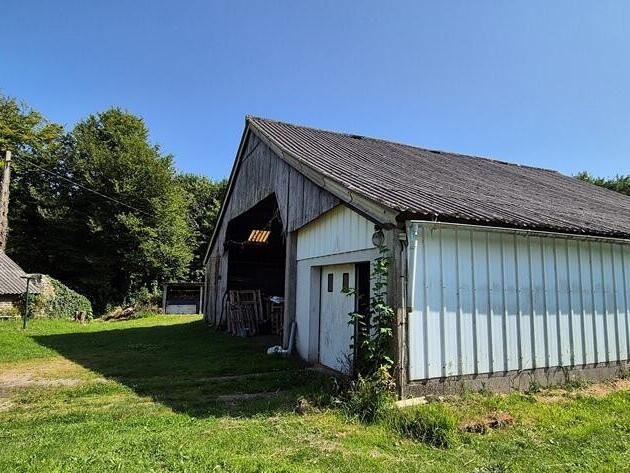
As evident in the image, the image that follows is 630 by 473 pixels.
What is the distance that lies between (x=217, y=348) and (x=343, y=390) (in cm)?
600

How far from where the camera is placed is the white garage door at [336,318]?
7.31m

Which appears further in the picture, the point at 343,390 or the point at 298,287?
the point at 298,287

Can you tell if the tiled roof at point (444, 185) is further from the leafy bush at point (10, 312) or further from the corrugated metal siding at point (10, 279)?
the leafy bush at point (10, 312)

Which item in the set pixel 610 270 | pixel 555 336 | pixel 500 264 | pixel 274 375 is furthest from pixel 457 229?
pixel 274 375

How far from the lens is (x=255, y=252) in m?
16.4

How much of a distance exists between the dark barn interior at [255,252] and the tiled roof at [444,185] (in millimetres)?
3884

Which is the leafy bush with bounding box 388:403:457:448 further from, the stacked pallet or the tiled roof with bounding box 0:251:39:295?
the tiled roof with bounding box 0:251:39:295

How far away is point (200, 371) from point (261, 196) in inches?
204

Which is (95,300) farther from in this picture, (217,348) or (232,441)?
(232,441)

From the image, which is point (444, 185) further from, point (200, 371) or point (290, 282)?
point (200, 371)

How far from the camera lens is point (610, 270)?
7367mm

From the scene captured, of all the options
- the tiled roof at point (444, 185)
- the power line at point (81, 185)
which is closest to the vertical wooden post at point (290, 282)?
the tiled roof at point (444, 185)

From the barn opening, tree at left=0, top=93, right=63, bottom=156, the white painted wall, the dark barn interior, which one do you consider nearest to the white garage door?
the white painted wall

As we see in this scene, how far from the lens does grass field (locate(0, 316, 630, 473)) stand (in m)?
3.82
